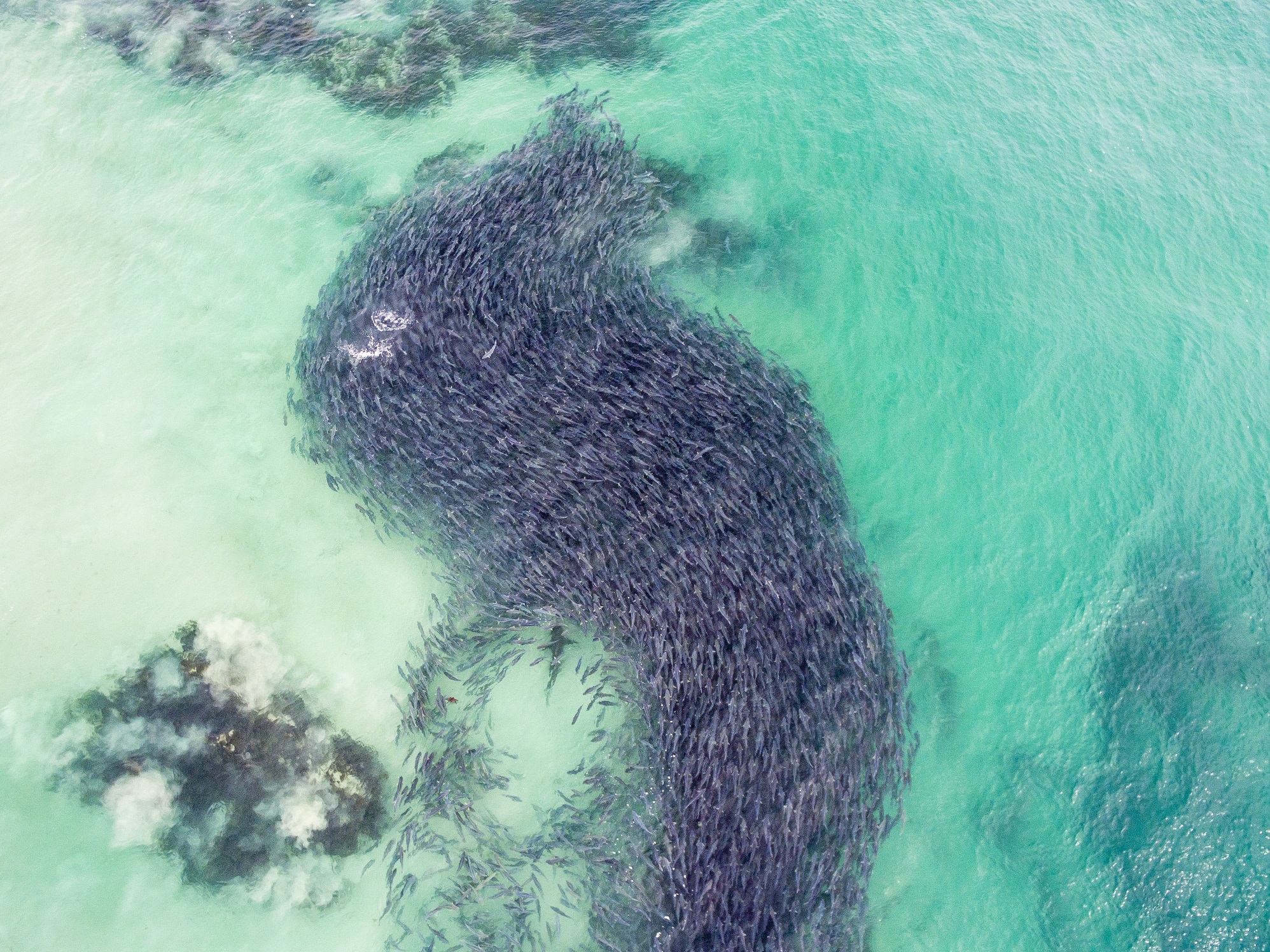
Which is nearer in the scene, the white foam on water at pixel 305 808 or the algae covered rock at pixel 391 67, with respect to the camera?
the white foam on water at pixel 305 808

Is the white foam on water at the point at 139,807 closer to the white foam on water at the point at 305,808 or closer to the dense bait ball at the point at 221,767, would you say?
the dense bait ball at the point at 221,767

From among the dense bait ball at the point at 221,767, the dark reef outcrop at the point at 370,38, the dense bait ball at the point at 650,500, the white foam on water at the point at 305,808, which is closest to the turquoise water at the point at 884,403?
the dense bait ball at the point at 221,767

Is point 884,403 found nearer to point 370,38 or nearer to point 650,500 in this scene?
point 650,500

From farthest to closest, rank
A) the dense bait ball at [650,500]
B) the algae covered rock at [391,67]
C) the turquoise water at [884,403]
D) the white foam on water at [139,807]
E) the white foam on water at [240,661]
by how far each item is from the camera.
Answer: the algae covered rock at [391,67] → the white foam on water at [240,661] → the turquoise water at [884,403] → the white foam on water at [139,807] → the dense bait ball at [650,500]

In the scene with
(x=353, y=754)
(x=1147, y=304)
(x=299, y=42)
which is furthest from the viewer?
(x=299, y=42)

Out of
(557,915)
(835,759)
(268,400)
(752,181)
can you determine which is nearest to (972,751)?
(835,759)

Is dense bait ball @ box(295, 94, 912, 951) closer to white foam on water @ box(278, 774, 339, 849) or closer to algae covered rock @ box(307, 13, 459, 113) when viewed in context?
white foam on water @ box(278, 774, 339, 849)

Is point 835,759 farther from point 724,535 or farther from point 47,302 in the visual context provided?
point 47,302
